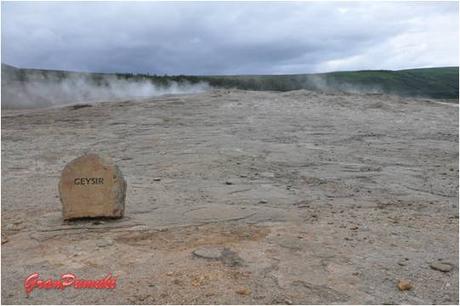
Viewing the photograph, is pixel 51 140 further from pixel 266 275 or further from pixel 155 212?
pixel 266 275

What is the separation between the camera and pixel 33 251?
462 centimetres

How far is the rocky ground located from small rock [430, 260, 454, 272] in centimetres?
2

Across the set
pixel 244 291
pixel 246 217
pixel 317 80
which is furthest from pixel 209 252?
pixel 317 80

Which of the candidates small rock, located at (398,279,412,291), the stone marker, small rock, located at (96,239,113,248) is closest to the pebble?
small rock, located at (96,239,113,248)

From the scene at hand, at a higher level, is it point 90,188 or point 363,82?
point 363,82

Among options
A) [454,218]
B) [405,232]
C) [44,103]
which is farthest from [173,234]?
[44,103]

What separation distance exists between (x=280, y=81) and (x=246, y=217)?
33.3 m

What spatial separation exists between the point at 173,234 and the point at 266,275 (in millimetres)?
1223

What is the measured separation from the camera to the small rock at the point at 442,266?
4262mm

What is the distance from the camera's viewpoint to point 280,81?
38.2m

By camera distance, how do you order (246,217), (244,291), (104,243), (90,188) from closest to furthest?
(244,291)
(104,243)
(90,188)
(246,217)

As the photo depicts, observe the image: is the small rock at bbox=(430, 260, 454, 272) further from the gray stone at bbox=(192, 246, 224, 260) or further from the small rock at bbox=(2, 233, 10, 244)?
the small rock at bbox=(2, 233, 10, 244)

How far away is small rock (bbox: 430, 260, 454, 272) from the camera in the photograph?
426 centimetres

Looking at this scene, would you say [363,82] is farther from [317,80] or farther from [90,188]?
[90,188]
